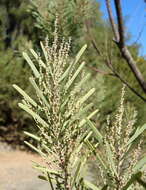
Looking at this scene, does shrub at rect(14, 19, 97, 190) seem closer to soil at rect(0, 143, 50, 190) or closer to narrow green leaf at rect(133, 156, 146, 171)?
narrow green leaf at rect(133, 156, 146, 171)

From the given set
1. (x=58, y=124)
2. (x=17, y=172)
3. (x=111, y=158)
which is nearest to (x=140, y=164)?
(x=111, y=158)

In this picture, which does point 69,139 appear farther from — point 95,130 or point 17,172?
point 17,172

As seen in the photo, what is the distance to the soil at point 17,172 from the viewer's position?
5.53 meters

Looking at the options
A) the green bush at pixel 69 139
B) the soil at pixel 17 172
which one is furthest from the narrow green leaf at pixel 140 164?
the soil at pixel 17 172

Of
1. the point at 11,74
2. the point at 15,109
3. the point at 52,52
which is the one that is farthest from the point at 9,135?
the point at 52,52

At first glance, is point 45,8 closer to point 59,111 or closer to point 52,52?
point 52,52

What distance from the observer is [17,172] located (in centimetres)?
637

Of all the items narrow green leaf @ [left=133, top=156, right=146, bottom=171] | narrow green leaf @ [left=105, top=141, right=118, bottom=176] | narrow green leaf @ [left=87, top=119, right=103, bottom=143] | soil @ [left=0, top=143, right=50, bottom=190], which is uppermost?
soil @ [left=0, top=143, right=50, bottom=190]

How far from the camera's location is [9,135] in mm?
8695

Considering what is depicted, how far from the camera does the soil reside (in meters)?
5.53

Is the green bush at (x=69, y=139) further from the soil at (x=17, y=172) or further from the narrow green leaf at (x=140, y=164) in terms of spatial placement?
the soil at (x=17, y=172)

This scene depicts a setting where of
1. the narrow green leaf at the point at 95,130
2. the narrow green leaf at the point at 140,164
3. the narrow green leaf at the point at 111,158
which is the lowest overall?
the narrow green leaf at the point at 140,164

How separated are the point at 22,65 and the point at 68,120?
7.53m

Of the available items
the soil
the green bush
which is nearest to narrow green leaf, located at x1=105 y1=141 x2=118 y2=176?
the green bush
